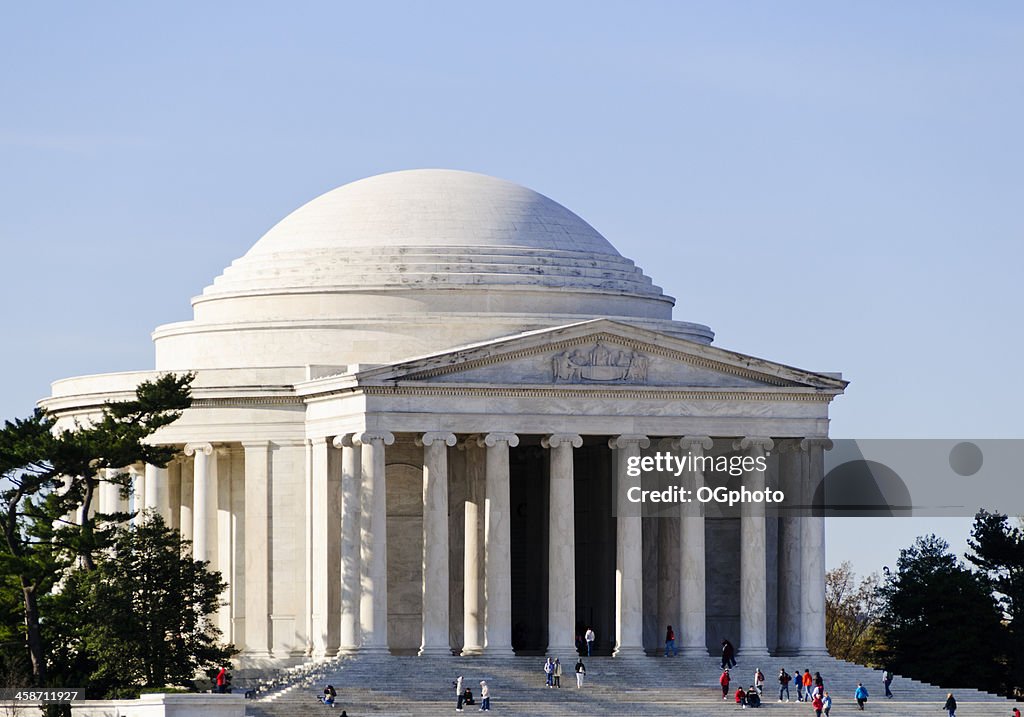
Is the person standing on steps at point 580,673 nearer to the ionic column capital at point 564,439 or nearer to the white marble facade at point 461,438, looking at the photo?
the white marble facade at point 461,438

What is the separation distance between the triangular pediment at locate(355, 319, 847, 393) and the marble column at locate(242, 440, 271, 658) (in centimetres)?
1141

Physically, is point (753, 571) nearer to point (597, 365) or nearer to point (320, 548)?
point (597, 365)

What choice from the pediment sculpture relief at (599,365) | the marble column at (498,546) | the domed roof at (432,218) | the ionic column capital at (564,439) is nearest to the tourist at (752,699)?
the marble column at (498,546)

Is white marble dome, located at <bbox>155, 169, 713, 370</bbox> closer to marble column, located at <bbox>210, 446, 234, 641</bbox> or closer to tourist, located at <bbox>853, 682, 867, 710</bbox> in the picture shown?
marble column, located at <bbox>210, 446, 234, 641</bbox>

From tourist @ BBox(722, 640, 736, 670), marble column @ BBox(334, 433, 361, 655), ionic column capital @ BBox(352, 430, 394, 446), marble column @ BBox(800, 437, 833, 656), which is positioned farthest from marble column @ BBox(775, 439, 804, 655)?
marble column @ BBox(334, 433, 361, 655)

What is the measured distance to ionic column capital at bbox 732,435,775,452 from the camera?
14062 cm

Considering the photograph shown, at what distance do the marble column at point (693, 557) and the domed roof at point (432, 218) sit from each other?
16.2 meters

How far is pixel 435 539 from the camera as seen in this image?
136 meters

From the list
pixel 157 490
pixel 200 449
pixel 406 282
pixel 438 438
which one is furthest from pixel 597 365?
pixel 157 490

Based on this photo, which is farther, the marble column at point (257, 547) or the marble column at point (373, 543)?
the marble column at point (257, 547)

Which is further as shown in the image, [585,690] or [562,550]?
[562,550]

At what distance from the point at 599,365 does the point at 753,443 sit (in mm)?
8563

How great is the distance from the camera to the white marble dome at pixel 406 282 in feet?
478

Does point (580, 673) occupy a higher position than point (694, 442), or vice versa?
point (694, 442)
